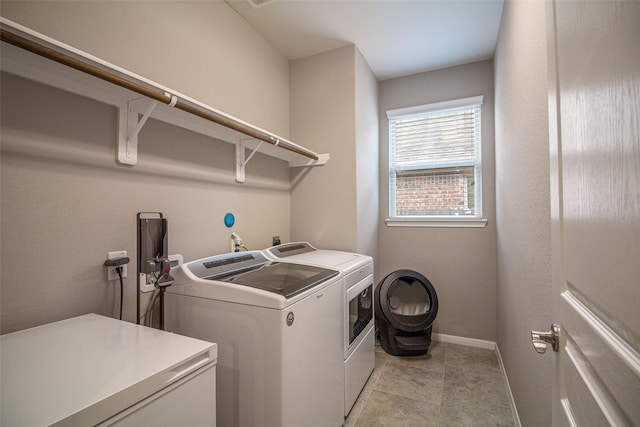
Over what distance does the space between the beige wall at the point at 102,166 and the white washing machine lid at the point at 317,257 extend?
29cm

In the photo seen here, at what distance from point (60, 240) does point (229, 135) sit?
1.04 metres

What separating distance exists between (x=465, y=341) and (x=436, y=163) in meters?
1.81

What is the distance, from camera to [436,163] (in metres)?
2.91

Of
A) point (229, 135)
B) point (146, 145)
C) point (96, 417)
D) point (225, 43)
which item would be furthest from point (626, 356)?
point (225, 43)

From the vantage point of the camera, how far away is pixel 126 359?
82 cm

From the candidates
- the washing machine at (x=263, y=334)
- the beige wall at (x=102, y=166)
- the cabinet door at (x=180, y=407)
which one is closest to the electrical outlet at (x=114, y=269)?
the beige wall at (x=102, y=166)

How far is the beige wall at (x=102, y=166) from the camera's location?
102cm

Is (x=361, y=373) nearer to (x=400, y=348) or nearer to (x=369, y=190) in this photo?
(x=400, y=348)

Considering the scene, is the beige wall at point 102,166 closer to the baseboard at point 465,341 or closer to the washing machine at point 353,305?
the washing machine at point 353,305

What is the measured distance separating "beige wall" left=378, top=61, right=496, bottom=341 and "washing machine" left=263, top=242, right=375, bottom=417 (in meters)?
0.94

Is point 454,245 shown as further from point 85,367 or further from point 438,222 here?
point 85,367

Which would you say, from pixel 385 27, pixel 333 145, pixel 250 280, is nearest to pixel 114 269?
pixel 250 280

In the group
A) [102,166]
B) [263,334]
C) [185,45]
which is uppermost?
[185,45]

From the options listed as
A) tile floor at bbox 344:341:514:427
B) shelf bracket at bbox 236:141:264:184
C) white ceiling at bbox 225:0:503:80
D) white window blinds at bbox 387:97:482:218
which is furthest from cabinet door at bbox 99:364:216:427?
white window blinds at bbox 387:97:482:218
